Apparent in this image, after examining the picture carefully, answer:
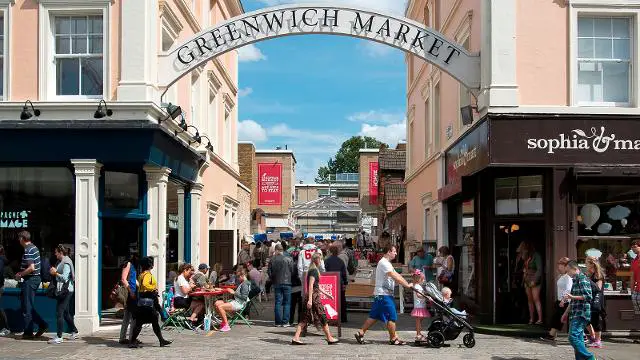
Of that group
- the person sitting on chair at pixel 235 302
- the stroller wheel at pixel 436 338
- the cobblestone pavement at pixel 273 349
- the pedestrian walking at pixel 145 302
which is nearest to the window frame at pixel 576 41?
the cobblestone pavement at pixel 273 349

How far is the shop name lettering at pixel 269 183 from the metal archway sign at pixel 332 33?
115 feet

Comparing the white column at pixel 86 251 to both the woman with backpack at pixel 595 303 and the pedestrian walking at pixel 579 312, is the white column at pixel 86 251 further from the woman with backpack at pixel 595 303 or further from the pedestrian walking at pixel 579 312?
the woman with backpack at pixel 595 303

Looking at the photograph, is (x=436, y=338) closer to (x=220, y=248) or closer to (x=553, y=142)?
(x=553, y=142)

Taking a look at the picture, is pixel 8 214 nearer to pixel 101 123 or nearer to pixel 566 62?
pixel 101 123

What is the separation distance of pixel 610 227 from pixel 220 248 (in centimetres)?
1170

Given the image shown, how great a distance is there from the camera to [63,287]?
1406 cm

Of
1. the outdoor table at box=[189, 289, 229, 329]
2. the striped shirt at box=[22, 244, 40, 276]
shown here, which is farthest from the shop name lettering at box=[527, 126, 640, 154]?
the striped shirt at box=[22, 244, 40, 276]

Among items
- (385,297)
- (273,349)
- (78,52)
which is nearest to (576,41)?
(385,297)

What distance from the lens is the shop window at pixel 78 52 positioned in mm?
15594

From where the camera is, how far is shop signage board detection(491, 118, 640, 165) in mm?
14641

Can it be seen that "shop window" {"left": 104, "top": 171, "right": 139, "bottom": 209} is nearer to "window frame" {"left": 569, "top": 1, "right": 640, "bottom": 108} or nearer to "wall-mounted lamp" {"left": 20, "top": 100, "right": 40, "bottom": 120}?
"wall-mounted lamp" {"left": 20, "top": 100, "right": 40, "bottom": 120}

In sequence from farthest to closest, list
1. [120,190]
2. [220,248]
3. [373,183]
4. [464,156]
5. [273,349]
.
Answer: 1. [373,183]
2. [220,248]
3. [464,156]
4. [120,190]
5. [273,349]

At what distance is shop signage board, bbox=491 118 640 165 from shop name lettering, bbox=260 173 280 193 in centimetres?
3662

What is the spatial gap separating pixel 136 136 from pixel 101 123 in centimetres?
68
